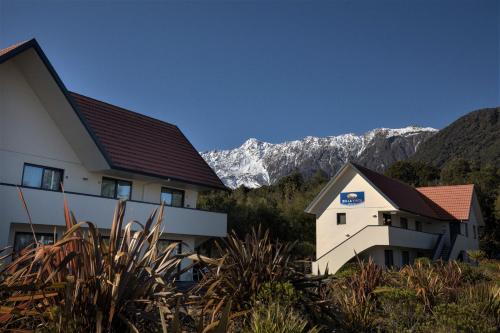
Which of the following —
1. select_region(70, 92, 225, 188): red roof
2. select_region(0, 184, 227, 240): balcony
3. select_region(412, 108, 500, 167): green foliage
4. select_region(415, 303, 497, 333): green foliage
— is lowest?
select_region(415, 303, 497, 333): green foliage

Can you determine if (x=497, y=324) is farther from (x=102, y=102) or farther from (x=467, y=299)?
(x=102, y=102)

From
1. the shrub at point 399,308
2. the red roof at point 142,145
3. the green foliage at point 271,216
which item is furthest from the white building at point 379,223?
the shrub at point 399,308

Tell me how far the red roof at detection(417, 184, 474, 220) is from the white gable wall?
33.8 ft

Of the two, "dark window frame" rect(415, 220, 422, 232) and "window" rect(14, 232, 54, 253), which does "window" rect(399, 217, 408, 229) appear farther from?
"window" rect(14, 232, 54, 253)

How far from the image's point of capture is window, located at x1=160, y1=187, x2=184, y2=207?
23.7 meters

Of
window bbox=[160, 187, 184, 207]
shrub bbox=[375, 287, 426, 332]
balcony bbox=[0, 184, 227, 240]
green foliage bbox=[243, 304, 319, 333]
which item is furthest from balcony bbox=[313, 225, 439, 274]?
green foliage bbox=[243, 304, 319, 333]

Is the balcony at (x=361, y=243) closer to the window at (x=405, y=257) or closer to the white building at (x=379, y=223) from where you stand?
the white building at (x=379, y=223)

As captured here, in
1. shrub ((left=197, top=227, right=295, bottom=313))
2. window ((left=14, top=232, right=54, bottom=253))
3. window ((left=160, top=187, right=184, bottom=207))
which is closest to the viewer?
shrub ((left=197, top=227, right=295, bottom=313))

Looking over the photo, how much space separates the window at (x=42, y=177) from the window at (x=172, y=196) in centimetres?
554

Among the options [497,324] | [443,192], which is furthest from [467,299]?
[443,192]

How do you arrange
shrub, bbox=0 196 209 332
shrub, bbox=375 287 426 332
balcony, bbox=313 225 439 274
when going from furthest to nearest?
balcony, bbox=313 225 439 274
shrub, bbox=375 287 426 332
shrub, bbox=0 196 209 332

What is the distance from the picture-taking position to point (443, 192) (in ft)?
139

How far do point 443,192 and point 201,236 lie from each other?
89.0ft

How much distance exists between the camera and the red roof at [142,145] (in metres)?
21.4
